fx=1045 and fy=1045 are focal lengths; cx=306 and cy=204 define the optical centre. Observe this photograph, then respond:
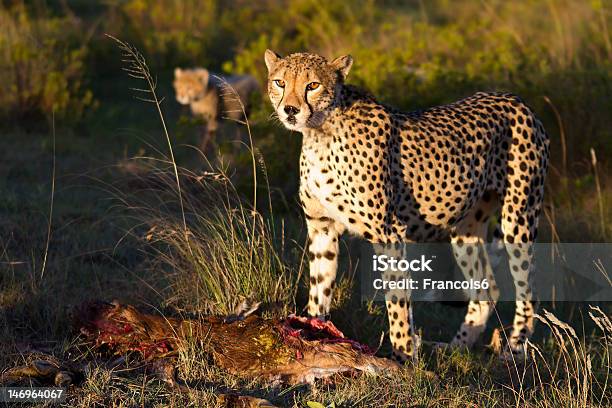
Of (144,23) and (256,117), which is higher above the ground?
(144,23)

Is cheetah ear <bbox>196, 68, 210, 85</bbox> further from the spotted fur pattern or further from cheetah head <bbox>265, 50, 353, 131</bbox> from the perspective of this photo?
cheetah head <bbox>265, 50, 353, 131</bbox>

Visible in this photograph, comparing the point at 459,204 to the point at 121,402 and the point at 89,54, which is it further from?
the point at 89,54

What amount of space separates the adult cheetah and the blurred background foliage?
4.71 ft

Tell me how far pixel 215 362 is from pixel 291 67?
1453 millimetres

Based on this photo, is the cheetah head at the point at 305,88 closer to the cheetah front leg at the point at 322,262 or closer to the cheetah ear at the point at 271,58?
the cheetah ear at the point at 271,58

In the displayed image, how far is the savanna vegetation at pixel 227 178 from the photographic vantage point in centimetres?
505

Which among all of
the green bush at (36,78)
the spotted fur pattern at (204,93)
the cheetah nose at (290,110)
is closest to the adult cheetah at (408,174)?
the cheetah nose at (290,110)

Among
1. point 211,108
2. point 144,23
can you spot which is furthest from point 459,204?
point 144,23

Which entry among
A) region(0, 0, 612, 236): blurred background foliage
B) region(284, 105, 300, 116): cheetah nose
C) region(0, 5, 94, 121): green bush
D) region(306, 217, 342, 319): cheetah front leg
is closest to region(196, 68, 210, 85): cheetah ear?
region(0, 0, 612, 236): blurred background foliage

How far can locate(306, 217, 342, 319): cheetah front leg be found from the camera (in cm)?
539

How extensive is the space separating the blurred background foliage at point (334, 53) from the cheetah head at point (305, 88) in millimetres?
1683

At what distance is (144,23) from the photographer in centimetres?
1302

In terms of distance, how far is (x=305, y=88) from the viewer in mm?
4980

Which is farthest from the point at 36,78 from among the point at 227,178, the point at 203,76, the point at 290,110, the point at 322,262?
the point at 290,110
